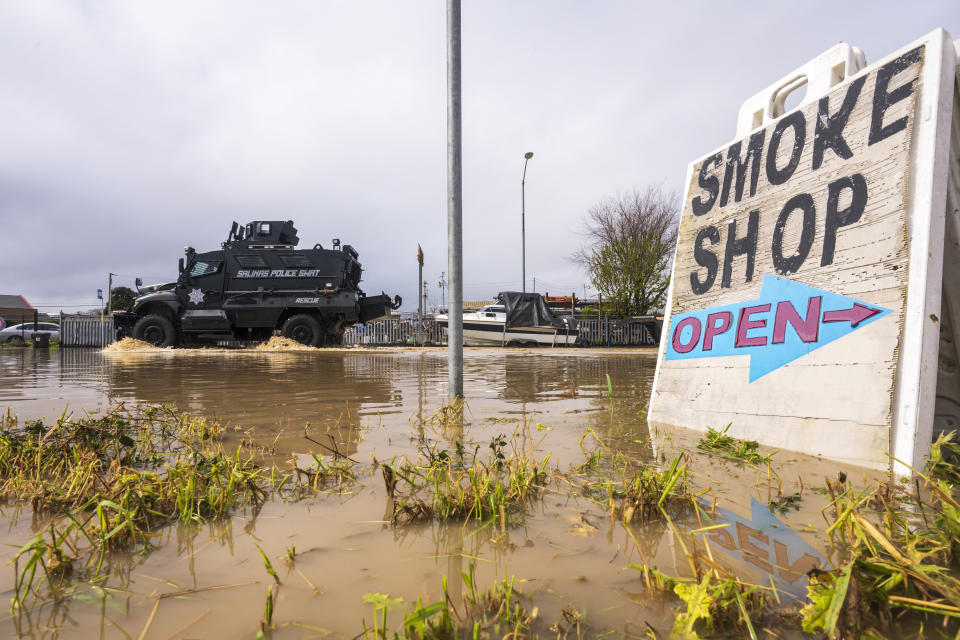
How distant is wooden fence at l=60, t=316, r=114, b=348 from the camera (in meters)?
20.9

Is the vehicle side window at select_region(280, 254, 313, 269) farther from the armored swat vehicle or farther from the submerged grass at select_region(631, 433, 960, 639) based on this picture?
the submerged grass at select_region(631, 433, 960, 639)

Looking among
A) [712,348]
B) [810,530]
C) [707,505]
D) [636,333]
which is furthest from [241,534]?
[636,333]

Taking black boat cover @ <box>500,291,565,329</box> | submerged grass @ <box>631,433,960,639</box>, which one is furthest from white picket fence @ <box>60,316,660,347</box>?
submerged grass @ <box>631,433,960,639</box>

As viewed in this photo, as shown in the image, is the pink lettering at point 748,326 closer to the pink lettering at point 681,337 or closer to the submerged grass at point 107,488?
the pink lettering at point 681,337

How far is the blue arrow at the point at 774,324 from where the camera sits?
7.90 ft

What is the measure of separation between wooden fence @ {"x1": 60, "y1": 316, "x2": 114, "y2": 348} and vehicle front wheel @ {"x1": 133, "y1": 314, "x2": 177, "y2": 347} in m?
9.34

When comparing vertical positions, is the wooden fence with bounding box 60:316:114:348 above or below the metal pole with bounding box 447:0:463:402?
below

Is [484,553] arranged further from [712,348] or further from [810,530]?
[712,348]

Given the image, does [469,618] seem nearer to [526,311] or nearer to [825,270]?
[825,270]

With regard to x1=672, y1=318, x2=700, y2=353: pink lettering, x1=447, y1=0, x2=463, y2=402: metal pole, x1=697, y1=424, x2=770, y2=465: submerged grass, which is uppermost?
x1=447, y1=0, x2=463, y2=402: metal pole

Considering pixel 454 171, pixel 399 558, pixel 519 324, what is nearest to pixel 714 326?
pixel 454 171

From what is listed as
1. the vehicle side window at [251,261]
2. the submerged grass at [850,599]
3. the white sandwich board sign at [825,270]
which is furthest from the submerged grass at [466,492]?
the vehicle side window at [251,261]

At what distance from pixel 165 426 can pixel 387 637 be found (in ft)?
8.36

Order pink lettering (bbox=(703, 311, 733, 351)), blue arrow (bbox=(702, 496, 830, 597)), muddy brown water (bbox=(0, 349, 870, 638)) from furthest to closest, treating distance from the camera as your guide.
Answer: pink lettering (bbox=(703, 311, 733, 351))
blue arrow (bbox=(702, 496, 830, 597))
muddy brown water (bbox=(0, 349, 870, 638))
